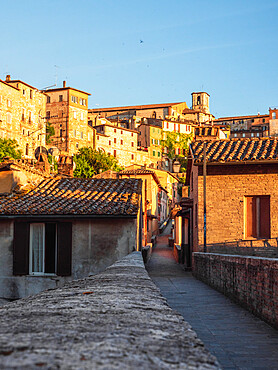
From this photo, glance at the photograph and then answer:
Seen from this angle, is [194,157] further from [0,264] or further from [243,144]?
[0,264]

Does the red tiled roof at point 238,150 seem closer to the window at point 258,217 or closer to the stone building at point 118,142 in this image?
the window at point 258,217

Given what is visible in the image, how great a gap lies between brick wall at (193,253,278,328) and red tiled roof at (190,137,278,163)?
7.26m

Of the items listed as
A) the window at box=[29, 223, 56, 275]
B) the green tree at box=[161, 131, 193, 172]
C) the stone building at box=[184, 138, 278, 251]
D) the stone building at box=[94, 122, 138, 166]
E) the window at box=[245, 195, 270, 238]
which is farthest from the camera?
the green tree at box=[161, 131, 193, 172]

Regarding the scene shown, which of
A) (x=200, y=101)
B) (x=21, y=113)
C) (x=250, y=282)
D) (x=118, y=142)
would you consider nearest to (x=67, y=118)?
(x=21, y=113)

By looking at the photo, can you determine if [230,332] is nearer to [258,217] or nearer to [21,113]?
[258,217]

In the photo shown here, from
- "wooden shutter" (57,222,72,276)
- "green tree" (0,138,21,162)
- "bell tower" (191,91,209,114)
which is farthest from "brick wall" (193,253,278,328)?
"bell tower" (191,91,209,114)

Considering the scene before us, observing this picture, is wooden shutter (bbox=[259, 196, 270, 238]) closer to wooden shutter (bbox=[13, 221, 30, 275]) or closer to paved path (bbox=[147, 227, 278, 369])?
paved path (bbox=[147, 227, 278, 369])

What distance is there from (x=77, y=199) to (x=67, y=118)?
6971 centimetres

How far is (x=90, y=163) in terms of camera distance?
79438 mm

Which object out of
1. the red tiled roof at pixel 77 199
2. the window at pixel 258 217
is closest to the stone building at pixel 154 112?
the red tiled roof at pixel 77 199

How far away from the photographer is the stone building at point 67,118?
88375mm

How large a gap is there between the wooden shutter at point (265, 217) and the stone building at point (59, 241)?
5541mm

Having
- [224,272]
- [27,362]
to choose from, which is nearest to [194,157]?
[224,272]

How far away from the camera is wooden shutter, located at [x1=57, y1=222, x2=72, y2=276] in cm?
1923
